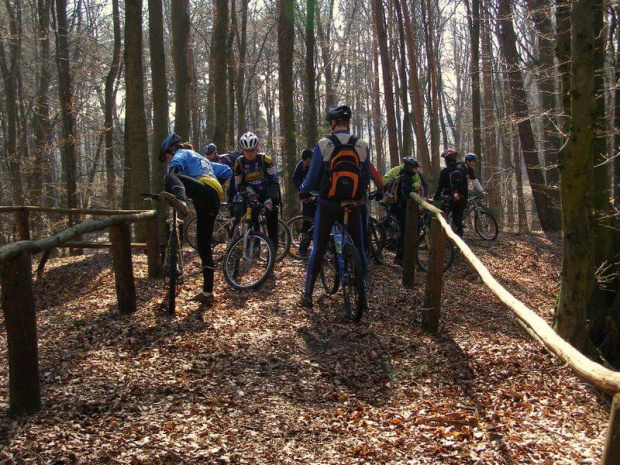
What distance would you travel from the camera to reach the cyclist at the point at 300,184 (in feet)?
32.4

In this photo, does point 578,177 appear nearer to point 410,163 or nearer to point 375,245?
point 410,163

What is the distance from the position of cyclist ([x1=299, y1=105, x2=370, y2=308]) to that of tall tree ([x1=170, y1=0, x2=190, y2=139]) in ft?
20.8

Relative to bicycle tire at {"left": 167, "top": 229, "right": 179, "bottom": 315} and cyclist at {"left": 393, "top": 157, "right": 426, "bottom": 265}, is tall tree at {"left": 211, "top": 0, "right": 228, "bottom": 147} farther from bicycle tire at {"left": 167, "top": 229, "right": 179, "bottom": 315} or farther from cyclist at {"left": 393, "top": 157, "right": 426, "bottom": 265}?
bicycle tire at {"left": 167, "top": 229, "right": 179, "bottom": 315}

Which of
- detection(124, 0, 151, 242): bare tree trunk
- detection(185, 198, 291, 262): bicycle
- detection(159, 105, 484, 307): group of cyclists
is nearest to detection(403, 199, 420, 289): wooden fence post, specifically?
detection(159, 105, 484, 307): group of cyclists

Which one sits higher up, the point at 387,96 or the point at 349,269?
the point at 387,96

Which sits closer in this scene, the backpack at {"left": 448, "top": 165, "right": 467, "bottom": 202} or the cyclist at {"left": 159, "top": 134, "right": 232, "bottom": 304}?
the cyclist at {"left": 159, "top": 134, "right": 232, "bottom": 304}

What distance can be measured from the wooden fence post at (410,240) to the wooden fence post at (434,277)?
177cm

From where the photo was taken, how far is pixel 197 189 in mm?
6570

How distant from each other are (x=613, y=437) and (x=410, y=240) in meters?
6.18

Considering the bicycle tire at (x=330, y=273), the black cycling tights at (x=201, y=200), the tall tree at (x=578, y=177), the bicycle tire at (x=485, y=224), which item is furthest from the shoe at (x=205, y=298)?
the bicycle tire at (x=485, y=224)

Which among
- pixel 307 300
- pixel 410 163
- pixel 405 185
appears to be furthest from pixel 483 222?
pixel 307 300

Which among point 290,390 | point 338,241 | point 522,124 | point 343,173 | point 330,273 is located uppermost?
point 522,124

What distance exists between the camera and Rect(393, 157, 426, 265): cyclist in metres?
10.3

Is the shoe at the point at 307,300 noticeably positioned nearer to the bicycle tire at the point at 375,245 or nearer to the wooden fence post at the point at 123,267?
the wooden fence post at the point at 123,267
